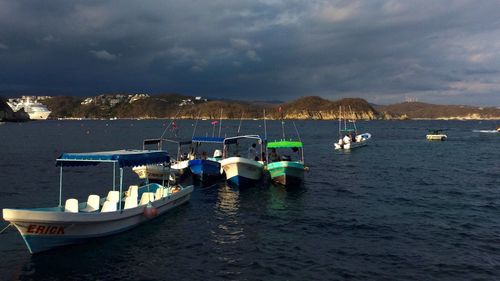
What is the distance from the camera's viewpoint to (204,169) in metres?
36.8

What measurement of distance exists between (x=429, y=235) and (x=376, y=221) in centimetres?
343

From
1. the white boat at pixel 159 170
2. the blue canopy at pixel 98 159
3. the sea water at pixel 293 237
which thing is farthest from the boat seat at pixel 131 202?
the white boat at pixel 159 170

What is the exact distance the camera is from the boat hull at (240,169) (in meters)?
33.6

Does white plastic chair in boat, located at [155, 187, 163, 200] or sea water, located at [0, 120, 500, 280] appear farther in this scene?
white plastic chair in boat, located at [155, 187, 163, 200]

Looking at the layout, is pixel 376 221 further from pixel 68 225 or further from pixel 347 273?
pixel 68 225

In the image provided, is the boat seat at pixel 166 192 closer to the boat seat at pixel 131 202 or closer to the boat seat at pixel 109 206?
the boat seat at pixel 131 202

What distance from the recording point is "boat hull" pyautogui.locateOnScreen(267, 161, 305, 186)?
112 ft

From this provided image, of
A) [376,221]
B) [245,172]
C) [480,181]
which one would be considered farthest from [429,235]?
[480,181]

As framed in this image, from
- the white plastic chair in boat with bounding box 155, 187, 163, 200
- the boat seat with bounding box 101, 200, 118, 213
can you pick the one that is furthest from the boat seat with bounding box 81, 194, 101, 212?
the white plastic chair in boat with bounding box 155, 187, 163, 200

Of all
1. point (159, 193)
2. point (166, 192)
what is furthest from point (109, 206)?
point (166, 192)

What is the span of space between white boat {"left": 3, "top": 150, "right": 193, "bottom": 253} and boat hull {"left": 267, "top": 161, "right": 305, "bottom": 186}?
32.4 feet

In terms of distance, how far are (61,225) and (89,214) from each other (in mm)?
1295

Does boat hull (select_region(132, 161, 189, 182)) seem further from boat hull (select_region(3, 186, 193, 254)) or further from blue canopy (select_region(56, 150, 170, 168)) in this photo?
boat hull (select_region(3, 186, 193, 254))

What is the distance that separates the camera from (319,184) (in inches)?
1496
